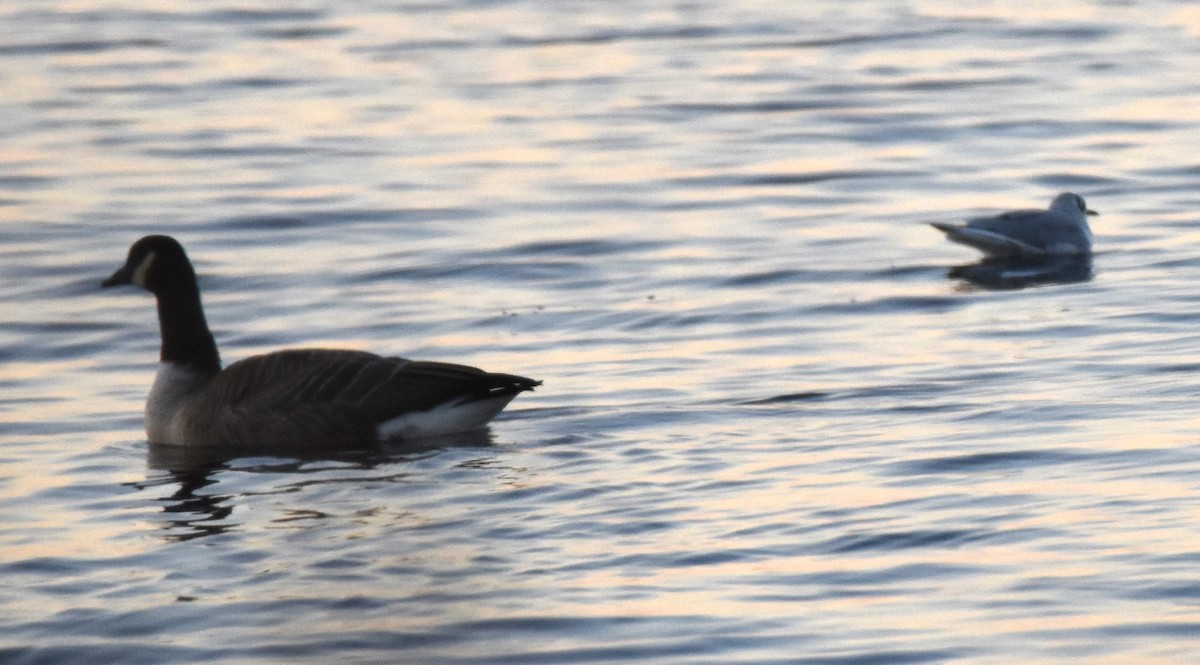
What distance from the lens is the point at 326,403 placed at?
11352 mm

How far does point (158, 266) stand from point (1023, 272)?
6.53 meters

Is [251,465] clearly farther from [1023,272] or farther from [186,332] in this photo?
[1023,272]

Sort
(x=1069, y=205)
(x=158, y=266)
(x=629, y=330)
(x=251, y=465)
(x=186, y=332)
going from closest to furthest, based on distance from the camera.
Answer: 1. (x=251, y=465)
2. (x=186, y=332)
3. (x=158, y=266)
4. (x=629, y=330)
5. (x=1069, y=205)

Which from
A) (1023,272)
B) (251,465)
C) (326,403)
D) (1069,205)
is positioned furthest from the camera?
(1069,205)

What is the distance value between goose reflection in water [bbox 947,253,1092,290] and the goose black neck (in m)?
5.54

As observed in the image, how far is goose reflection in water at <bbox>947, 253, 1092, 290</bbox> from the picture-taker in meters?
15.4

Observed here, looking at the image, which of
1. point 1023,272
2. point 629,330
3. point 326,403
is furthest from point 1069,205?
point 326,403

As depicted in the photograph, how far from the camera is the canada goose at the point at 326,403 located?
11.3m

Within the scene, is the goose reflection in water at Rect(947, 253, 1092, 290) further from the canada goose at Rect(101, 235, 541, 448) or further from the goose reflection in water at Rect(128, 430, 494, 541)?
the goose reflection in water at Rect(128, 430, 494, 541)

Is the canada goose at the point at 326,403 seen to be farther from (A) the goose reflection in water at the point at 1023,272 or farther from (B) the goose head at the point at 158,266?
(A) the goose reflection in water at the point at 1023,272

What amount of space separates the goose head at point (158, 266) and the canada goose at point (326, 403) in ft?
2.92

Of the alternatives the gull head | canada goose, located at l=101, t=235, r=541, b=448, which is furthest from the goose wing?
the gull head

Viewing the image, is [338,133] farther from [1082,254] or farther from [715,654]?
[715,654]

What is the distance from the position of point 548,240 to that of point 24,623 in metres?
9.06
